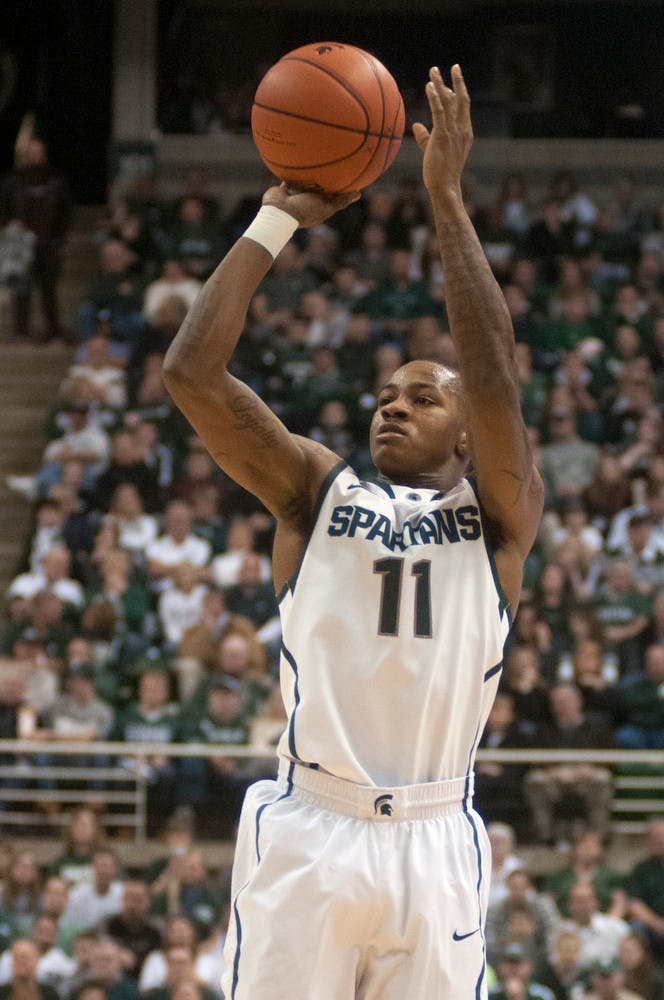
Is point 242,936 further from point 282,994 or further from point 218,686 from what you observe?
point 218,686

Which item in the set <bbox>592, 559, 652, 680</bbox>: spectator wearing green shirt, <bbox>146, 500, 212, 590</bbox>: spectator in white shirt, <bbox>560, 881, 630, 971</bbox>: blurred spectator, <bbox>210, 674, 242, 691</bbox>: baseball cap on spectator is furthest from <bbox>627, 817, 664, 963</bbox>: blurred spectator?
<bbox>146, 500, 212, 590</bbox>: spectator in white shirt

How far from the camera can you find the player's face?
3887mm

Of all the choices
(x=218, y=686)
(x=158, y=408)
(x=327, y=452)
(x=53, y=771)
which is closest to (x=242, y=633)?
(x=218, y=686)

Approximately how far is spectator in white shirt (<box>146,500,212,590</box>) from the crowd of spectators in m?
0.02

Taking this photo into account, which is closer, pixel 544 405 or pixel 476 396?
pixel 476 396

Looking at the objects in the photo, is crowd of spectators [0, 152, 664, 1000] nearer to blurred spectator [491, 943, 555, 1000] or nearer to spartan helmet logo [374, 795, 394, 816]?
blurred spectator [491, 943, 555, 1000]

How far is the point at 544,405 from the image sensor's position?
12.5 m

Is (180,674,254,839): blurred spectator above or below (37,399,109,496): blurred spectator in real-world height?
below

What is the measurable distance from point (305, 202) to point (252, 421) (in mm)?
536

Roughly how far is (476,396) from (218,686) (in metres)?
6.61

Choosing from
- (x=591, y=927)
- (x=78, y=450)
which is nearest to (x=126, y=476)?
(x=78, y=450)

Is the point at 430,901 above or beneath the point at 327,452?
beneath

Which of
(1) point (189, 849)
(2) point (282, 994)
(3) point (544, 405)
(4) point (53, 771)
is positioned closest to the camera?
(2) point (282, 994)

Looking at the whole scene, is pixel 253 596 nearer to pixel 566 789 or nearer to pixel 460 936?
pixel 566 789
